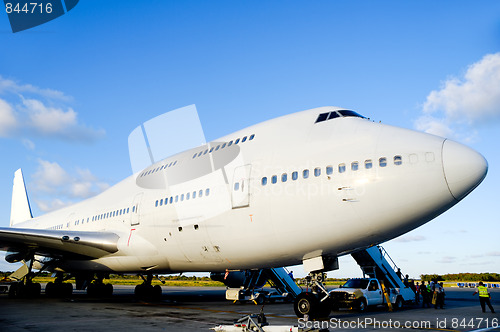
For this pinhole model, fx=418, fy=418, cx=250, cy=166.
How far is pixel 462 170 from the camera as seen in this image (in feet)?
30.0

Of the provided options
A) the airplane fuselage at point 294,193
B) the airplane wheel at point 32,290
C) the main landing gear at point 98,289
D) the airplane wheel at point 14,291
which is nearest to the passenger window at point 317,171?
the airplane fuselage at point 294,193

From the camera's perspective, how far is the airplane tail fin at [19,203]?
1388 inches

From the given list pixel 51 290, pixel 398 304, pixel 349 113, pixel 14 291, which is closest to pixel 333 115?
pixel 349 113

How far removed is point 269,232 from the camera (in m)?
11.5

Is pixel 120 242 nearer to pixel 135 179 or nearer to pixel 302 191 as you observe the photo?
pixel 135 179

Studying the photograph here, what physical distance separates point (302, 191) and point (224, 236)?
3.17m

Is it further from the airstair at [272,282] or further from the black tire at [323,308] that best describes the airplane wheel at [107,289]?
the black tire at [323,308]

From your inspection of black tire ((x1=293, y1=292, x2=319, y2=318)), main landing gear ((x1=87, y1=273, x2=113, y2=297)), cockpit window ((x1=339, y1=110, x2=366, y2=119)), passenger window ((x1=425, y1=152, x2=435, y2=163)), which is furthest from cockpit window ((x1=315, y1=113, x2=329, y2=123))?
main landing gear ((x1=87, y1=273, x2=113, y2=297))

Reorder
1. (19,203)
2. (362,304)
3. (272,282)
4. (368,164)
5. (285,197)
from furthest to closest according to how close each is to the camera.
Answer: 1. (19,203)
2. (272,282)
3. (362,304)
4. (285,197)
5. (368,164)

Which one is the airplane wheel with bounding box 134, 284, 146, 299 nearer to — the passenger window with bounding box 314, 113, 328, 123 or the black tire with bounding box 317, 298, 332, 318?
the black tire with bounding box 317, 298, 332, 318

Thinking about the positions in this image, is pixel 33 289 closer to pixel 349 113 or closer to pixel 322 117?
pixel 322 117

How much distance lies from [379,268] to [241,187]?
39.4ft

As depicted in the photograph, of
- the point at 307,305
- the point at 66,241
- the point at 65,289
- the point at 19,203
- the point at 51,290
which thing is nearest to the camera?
the point at 307,305

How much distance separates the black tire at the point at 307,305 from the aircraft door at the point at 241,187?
9.70ft
